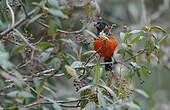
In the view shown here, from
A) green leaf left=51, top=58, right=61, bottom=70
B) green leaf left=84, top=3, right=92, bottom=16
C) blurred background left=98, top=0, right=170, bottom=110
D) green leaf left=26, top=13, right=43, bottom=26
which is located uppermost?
blurred background left=98, top=0, right=170, bottom=110

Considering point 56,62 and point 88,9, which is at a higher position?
point 88,9

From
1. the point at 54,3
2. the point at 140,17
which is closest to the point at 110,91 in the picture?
the point at 54,3

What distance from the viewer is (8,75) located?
154 cm

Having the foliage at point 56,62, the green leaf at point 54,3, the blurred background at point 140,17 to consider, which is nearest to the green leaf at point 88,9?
the foliage at point 56,62

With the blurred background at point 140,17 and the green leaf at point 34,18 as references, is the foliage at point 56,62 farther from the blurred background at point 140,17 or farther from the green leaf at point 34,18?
the blurred background at point 140,17

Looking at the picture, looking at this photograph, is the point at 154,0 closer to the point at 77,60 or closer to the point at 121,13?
the point at 121,13

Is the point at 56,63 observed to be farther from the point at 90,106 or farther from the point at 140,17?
the point at 140,17

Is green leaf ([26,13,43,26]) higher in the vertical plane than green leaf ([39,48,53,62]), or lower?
higher

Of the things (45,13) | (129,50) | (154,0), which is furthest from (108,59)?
(154,0)

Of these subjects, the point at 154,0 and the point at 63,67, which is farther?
the point at 154,0

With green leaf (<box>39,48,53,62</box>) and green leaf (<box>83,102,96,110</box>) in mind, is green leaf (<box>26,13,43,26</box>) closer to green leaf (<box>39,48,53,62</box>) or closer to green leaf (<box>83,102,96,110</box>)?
green leaf (<box>39,48,53,62</box>)

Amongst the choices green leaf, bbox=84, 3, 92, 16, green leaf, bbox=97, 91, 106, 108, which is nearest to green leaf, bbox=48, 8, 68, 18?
green leaf, bbox=84, 3, 92, 16

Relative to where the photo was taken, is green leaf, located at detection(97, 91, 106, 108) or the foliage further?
green leaf, located at detection(97, 91, 106, 108)

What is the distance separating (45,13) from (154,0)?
4.79m
